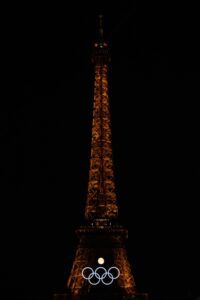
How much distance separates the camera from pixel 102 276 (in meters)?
47.6

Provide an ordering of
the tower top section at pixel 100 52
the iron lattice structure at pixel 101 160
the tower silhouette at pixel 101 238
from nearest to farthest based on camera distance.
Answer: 1. the tower silhouette at pixel 101 238
2. the iron lattice structure at pixel 101 160
3. the tower top section at pixel 100 52

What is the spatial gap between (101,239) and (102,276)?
2.83 m

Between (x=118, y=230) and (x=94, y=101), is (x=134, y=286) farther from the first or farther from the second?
(x=94, y=101)

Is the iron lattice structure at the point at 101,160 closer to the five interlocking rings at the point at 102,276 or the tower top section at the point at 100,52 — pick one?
the tower top section at the point at 100,52

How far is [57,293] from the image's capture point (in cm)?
4681

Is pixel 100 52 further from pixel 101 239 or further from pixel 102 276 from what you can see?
pixel 102 276

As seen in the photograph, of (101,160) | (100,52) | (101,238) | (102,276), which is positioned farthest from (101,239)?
(100,52)

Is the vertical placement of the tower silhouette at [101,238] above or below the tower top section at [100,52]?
below

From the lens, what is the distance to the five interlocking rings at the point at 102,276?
47.2 meters

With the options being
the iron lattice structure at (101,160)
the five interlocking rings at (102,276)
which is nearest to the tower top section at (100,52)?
the iron lattice structure at (101,160)

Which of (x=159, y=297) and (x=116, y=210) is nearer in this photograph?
(x=159, y=297)

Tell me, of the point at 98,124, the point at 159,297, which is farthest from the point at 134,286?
the point at 98,124

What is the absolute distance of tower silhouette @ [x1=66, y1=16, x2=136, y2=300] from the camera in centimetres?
4706

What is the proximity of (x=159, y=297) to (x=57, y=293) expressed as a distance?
772 cm
